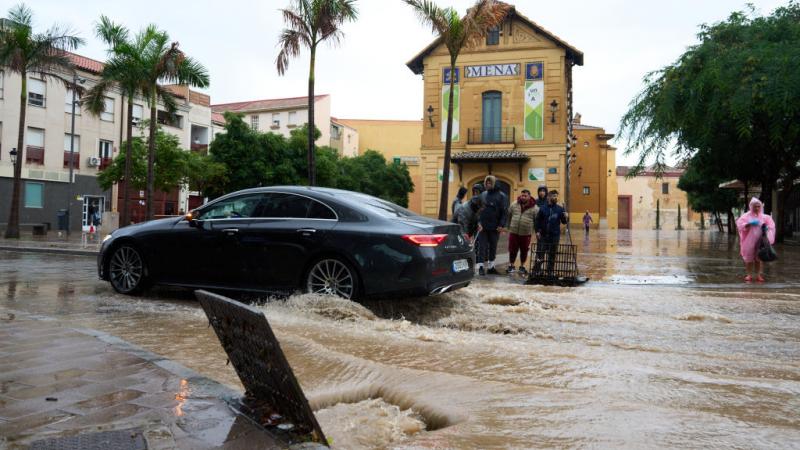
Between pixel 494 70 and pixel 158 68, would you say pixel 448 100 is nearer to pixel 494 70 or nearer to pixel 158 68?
pixel 494 70

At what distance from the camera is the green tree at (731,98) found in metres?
16.1

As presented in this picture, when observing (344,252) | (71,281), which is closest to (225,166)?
(71,281)

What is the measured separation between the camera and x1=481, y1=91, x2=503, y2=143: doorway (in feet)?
117

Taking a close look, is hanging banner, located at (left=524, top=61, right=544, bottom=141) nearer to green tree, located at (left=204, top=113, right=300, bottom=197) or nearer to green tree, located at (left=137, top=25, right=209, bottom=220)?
green tree, located at (left=204, top=113, right=300, bottom=197)

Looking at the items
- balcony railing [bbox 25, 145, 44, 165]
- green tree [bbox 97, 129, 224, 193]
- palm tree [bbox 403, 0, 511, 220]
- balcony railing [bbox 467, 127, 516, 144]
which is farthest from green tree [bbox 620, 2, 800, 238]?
balcony railing [bbox 25, 145, 44, 165]

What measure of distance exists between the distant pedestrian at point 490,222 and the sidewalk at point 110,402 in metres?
7.56

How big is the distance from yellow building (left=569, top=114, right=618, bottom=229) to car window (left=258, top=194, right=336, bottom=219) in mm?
39132

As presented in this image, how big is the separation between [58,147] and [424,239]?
37.3 m

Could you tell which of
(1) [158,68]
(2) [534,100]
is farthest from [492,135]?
(1) [158,68]

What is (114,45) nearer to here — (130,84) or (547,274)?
(130,84)

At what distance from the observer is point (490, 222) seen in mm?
11430

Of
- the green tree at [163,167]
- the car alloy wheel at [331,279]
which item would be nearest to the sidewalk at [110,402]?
the car alloy wheel at [331,279]

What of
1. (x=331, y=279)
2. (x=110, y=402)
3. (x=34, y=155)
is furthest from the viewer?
(x=34, y=155)

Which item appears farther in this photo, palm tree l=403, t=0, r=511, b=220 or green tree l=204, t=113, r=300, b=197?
green tree l=204, t=113, r=300, b=197
